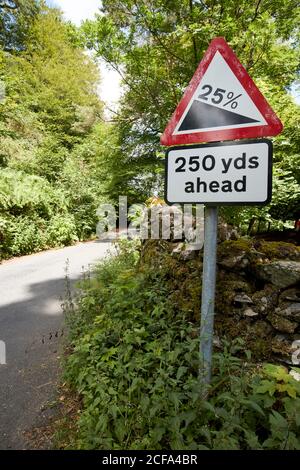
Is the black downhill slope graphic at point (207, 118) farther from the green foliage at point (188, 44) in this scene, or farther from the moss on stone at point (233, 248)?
the green foliage at point (188, 44)

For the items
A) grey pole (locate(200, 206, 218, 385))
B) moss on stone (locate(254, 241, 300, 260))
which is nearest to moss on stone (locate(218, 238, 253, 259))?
moss on stone (locate(254, 241, 300, 260))

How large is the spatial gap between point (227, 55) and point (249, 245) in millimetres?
2262

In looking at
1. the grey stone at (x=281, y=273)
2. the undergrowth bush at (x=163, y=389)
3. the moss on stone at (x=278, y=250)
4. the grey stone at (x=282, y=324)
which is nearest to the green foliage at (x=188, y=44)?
the moss on stone at (x=278, y=250)

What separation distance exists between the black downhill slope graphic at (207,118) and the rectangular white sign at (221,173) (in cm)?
14

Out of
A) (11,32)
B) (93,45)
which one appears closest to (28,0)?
(11,32)

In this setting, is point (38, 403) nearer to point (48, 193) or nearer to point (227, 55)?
point (227, 55)

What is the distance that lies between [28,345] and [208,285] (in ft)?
10.7

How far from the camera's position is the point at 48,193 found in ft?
42.5

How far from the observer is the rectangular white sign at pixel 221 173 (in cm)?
162

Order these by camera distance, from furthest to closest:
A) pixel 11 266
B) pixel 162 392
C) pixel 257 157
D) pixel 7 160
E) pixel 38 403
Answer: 1. pixel 7 160
2. pixel 11 266
3. pixel 38 403
4. pixel 162 392
5. pixel 257 157

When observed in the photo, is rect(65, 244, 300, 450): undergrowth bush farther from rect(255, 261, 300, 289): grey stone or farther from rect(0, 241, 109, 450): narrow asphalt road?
rect(255, 261, 300, 289): grey stone

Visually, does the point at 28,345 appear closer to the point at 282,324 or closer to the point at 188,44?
the point at 282,324

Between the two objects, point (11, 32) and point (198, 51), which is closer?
point (198, 51)

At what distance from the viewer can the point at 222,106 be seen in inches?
69.1
